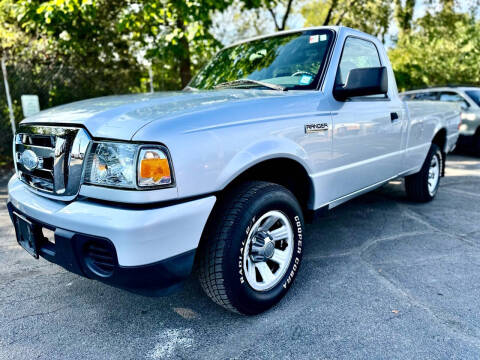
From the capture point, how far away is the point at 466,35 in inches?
675

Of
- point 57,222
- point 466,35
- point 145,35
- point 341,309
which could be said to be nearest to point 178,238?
point 57,222

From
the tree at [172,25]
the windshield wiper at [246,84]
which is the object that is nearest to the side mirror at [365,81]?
the windshield wiper at [246,84]

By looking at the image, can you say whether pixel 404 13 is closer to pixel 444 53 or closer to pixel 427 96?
pixel 444 53

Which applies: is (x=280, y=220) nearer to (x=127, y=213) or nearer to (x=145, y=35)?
(x=127, y=213)

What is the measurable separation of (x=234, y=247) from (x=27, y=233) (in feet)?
4.01

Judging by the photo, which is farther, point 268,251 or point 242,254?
point 268,251

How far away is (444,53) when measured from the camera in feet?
53.6

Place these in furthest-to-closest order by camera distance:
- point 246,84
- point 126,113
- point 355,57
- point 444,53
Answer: point 444,53, point 355,57, point 246,84, point 126,113

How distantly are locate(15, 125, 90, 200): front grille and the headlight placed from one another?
112 millimetres

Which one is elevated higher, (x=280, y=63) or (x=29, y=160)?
(x=280, y=63)

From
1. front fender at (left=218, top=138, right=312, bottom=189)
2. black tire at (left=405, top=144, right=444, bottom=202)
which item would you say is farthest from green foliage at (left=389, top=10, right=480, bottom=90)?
front fender at (left=218, top=138, right=312, bottom=189)

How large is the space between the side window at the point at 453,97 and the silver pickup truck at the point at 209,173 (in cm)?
716

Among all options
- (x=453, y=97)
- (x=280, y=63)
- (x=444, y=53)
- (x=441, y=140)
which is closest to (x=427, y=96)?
(x=453, y=97)

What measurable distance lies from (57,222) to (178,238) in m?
0.64
